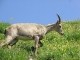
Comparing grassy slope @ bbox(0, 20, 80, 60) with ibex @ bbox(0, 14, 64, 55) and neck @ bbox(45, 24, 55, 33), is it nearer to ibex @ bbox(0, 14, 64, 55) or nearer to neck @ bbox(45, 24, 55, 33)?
ibex @ bbox(0, 14, 64, 55)

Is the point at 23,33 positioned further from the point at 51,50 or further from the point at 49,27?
the point at 49,27

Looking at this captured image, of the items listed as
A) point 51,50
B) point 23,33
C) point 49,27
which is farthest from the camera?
point 49,27

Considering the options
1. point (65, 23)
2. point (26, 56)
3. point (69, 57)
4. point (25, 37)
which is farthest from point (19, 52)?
point (65, 23)

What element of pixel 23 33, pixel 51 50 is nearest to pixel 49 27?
pixel 51 50

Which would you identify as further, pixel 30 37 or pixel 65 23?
pixel 65 23

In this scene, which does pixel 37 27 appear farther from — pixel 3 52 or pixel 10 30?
pixel 3 52

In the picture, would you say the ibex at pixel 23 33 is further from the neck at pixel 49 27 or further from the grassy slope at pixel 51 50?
the neck at pixel 49 27

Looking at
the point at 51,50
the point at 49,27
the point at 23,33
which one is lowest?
the point at 51,50

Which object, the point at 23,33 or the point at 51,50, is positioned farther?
the point at 51,50

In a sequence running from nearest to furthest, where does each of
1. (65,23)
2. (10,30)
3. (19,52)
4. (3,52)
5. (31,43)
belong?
(3,52) → (19,52) → (10,30) → (31,43) → (65,23)

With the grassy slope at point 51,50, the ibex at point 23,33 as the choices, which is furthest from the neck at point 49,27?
the grassy slope at point 51,50

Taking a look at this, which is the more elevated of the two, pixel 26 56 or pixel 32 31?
pixel 32 31

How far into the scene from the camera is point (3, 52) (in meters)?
11.9

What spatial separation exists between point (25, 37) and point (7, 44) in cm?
88
